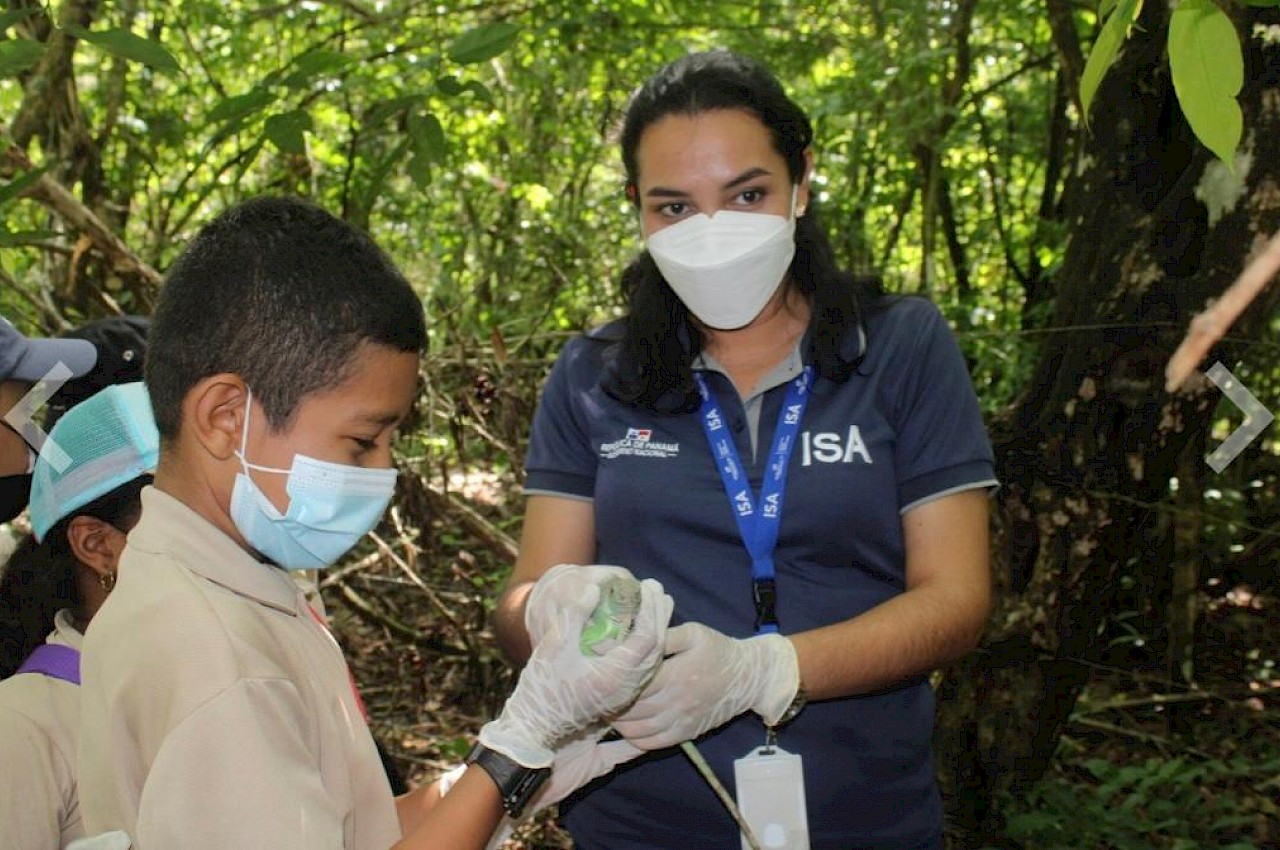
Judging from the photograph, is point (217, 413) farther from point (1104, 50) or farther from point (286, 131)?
point (286, 131)

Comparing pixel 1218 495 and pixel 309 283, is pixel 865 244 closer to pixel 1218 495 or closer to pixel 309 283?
pixel 1218 495

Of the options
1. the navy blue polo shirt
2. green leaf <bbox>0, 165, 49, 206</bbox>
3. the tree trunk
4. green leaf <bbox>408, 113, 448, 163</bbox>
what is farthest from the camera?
green leaf <bbox>408, 113, 448, 163</bbox>

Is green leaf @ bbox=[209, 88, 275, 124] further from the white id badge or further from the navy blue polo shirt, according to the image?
the white id badge

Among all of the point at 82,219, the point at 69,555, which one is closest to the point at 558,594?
the point at 69,555

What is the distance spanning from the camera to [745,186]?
83.0 inches

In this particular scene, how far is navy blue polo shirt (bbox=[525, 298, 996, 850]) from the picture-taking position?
1849mm

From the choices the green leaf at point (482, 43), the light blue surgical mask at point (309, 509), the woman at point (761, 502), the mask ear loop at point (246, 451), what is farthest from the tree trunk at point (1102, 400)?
the mask ear loop at point (246, 451)

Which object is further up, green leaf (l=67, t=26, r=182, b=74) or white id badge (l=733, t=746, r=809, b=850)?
green leaf (l=67, t=26, r=182, b=74)

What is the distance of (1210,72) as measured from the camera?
92cm

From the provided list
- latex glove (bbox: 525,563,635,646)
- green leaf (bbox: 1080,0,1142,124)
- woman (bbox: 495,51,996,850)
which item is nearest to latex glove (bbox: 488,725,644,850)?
woman (bbox: 495,51,996,850)

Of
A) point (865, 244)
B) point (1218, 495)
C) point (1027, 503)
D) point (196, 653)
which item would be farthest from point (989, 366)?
point (196, 653)

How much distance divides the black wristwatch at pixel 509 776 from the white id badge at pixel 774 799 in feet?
1.38

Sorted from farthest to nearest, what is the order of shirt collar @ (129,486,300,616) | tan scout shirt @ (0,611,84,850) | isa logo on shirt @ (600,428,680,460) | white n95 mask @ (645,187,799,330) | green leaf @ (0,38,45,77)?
green leaf @ (0,38,45,77) < white n95 mask @ (645,187,799,330) < isa logo on shirt @ (600,428,680,460) < tan scout shirt @ (0,611,84,850) < shirt collar @ (129,486,300,616)

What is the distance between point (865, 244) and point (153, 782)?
18.7ft
